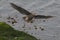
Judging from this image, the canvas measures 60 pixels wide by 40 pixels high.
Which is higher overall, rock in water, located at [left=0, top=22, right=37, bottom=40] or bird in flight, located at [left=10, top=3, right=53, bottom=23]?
bird in flight, located at [left=10, top=3, right=53, bottom=23]

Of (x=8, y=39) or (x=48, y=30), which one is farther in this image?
(x=48, y=30)

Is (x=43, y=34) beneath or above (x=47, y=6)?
beneath

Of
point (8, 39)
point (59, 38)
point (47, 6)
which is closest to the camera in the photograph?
point (8, 39)

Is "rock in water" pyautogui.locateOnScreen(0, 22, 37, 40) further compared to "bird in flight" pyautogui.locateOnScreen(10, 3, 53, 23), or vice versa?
"bird in flight" pyautogui.locateOnScreen(10, 3, 53, 23)

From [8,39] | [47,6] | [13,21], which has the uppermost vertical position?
[47,6]

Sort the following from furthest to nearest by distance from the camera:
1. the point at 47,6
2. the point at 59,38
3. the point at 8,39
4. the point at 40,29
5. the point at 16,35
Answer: the point at 47,6 < the point at 40,29 < the point at 59,38 < the point at 16,35 < the point at 8,39

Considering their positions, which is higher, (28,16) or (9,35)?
(28,16)

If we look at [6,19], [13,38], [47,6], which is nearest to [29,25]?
[6,19]

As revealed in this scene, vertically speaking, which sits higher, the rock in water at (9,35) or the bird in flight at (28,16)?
the bird in flight at (28,16)

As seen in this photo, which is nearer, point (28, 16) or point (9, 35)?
point (9, 35)

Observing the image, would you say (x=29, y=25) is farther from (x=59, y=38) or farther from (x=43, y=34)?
(x=59, y=38)

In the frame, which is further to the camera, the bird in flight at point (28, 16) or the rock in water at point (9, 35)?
the bird in flight at point (28, 16)
